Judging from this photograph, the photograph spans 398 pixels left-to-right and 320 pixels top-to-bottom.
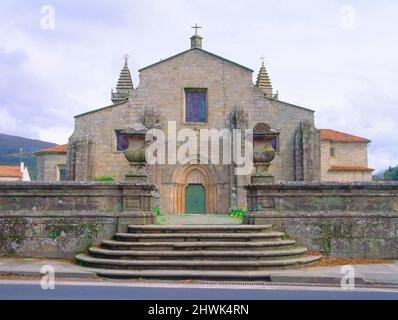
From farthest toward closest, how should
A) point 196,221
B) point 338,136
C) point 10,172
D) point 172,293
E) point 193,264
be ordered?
point 10,172, point 338,136, point 196,221, point 193,264, point 172,293

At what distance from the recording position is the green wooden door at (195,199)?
80.0 ft

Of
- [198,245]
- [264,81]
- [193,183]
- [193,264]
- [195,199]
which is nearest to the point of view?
[193,264]

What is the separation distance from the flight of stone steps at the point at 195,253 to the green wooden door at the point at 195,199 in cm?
1390

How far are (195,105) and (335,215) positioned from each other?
14.9 meters

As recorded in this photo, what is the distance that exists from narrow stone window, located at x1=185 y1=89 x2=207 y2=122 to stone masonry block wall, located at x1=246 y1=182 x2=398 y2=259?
44.5 feet

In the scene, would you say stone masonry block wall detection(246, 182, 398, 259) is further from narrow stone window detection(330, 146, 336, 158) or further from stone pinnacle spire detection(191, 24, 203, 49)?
narrow stone window detection(330, 146, 336, 158)

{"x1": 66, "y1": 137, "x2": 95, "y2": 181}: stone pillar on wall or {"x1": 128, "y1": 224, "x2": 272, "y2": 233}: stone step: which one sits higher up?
{"x1": 66, "y1": 137, "x2": 95, "y2": 181}: stone pillar on wall

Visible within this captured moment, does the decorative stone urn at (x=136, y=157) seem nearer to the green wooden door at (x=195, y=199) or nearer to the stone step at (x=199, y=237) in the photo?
the stone step at (x=199, y=237)

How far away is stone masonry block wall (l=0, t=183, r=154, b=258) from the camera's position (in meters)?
10.5

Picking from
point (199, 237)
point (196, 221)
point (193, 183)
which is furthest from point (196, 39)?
point (199, 237)

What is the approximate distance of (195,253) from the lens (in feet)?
30.1

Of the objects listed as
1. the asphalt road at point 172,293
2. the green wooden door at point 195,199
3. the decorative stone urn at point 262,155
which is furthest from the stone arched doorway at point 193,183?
the asphalt road at point 172,293

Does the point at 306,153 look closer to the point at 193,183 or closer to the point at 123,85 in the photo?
the point at 193,183

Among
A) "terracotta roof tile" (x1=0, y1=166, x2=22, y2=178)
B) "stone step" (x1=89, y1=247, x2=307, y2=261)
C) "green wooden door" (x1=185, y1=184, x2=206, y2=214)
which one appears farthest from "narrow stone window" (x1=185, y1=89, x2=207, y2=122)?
"terracotta roof tile" (x1=0, y1=166, x2=22, y2=178)
